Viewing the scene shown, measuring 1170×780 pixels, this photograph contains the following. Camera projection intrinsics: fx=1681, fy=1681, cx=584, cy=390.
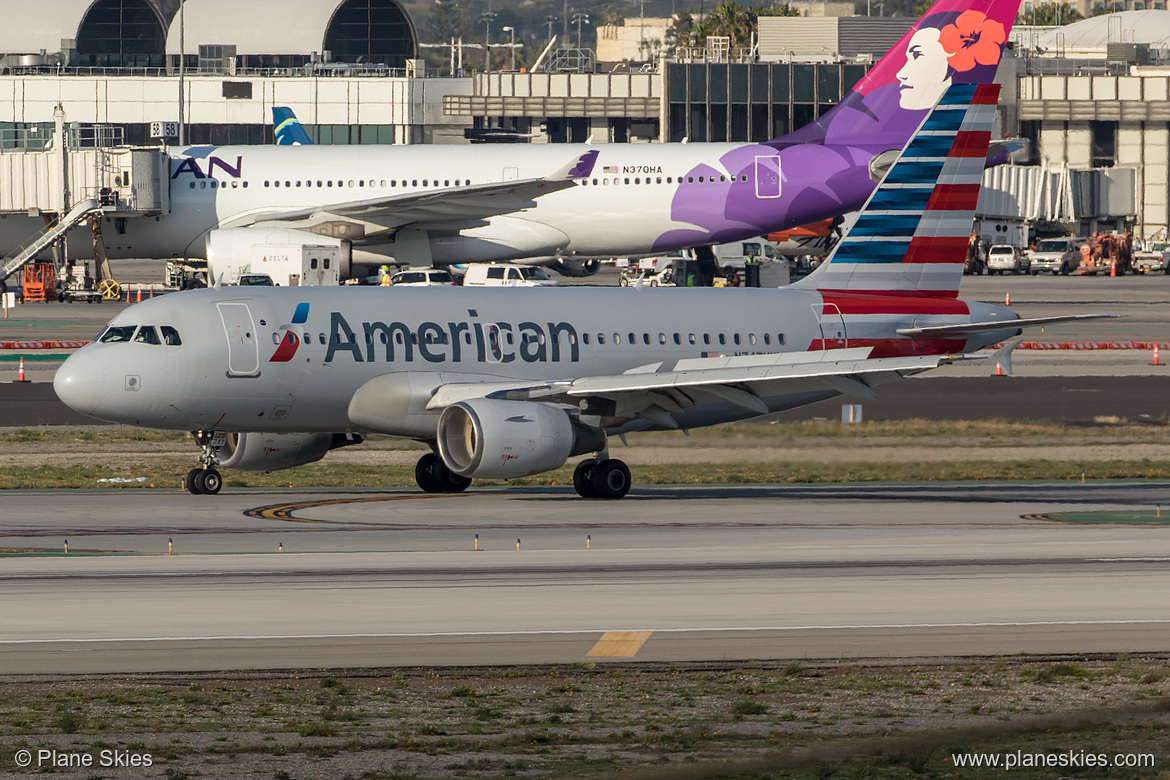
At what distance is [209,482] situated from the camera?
33.6 metres

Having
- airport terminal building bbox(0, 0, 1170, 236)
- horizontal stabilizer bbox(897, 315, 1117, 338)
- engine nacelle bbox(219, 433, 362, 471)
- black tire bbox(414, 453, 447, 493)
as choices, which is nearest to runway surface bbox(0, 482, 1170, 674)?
engine nacelle bbox(219, 433, 362, 471)

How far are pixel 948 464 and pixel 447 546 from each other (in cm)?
1497

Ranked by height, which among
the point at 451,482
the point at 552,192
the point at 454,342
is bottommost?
the point at 451,482

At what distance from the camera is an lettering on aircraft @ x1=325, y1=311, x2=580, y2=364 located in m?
33.0

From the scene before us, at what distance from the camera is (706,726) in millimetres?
15195

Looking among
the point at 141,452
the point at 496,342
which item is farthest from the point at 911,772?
the point at 141,452

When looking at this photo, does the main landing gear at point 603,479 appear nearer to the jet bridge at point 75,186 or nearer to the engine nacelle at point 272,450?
the engine nacelle at point 272,450

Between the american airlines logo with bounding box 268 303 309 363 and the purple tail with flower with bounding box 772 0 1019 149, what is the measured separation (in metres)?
35.2

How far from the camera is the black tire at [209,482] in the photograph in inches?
1321

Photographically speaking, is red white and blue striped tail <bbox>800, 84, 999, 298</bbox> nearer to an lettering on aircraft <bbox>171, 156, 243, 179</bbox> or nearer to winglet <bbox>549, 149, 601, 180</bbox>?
winglet <bbox>549, 149, 601, 180</bbox>

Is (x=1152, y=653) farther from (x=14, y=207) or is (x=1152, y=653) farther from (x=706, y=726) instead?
(x=14, y=207)

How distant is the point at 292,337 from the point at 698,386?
7922 mm

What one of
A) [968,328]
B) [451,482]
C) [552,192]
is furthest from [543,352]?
[552,192]

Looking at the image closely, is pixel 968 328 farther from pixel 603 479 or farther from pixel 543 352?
pixel 543 352
